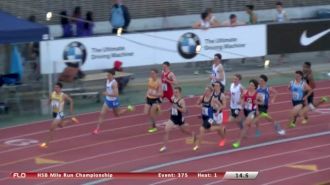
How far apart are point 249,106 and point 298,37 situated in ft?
25.9

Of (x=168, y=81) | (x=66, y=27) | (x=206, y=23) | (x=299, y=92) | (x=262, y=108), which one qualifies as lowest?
(x=262, y=108)

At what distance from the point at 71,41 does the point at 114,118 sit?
228 cm

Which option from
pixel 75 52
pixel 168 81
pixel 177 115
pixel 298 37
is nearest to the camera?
pixel 177 115

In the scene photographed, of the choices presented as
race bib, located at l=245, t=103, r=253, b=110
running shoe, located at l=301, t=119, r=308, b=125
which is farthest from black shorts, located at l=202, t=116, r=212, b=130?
running shoe, located at l=301, t=119, r=308, b=125

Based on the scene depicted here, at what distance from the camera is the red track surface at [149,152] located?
19.3 m

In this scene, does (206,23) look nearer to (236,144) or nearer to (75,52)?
(75,52)

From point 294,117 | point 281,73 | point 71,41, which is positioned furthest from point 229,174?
point 281,73

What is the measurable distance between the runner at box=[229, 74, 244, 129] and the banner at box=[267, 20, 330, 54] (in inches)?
258

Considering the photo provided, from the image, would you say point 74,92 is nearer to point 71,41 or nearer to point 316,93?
point 71,41

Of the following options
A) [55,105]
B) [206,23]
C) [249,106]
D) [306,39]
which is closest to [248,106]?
[249,106]

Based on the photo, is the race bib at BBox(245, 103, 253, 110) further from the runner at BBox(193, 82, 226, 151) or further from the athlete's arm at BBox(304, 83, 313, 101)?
the athlete's arm at BBox(304, 83, 313, 101)

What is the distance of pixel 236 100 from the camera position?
72.0 feet

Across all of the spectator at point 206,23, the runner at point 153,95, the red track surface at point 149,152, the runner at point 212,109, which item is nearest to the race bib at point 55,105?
the red track surface at point 149,152

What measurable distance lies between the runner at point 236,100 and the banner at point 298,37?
6.56 meters
